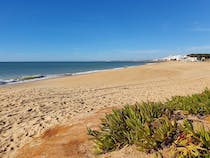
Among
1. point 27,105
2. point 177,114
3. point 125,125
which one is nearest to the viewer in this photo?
point 125,125

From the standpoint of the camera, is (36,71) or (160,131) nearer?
(160,131)

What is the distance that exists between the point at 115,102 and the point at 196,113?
466cm

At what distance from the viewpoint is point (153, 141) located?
3.26 metres

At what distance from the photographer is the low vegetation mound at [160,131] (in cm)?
300

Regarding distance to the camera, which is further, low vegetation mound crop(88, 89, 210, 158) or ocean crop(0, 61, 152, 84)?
ocean crop(0, 61, 152, 84)

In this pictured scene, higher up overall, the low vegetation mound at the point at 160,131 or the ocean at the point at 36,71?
the low vegetation mound at the point at 160,131

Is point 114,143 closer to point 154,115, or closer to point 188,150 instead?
point 154,115

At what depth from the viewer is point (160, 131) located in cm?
330

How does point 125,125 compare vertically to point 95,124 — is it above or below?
above

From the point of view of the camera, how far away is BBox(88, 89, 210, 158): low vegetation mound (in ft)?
9.83

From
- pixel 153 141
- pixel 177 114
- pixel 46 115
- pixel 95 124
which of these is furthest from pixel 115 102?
pixel 153 141

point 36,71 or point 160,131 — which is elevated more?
point 160,131

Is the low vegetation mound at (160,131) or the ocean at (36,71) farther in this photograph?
the ocean at (36,71)

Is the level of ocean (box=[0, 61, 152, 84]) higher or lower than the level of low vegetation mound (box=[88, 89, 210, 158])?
lower
